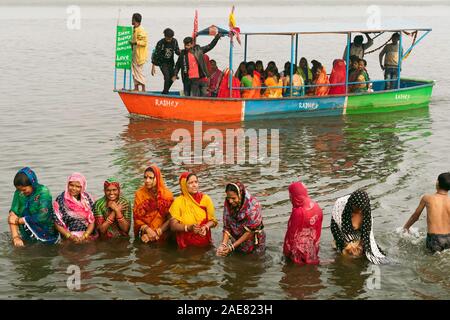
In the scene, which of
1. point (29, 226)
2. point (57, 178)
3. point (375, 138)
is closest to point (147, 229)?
point (29, 226)

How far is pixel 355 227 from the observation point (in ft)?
26.2

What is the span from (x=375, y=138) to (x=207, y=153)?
12.5ft

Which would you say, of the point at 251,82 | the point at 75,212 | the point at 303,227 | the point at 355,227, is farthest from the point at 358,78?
the point at 75,212

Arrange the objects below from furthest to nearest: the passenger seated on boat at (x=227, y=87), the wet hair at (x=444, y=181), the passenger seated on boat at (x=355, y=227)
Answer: the passenger seated on boat at (x=227, y=87) → the wet hair at (x=444, y=181) → the passenger seated on boat at (x=355, y=227)

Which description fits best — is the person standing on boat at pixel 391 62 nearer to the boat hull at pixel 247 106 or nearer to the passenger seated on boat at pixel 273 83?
the boat hull at pixel 247 106

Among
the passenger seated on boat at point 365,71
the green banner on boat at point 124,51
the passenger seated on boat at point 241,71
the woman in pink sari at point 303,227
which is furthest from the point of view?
the passenger seated on boat at point 365,71

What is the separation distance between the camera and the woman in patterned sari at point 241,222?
7.80 m

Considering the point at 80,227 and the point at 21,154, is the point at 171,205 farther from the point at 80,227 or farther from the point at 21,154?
the point at 21,154

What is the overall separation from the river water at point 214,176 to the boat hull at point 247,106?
0.23 m

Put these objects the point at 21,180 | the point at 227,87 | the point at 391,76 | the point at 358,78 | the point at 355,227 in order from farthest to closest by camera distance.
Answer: the point at 391,76 → the point at 358,78 → the point at 227,87 → the point at 21,180 → the point at 355,227

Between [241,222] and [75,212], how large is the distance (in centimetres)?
189

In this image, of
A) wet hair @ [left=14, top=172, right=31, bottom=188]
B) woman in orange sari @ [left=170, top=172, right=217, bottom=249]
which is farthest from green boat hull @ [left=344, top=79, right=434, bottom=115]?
wet hair @ [left=14, top=172, right=31, bottom=188]

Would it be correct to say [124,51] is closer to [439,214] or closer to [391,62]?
[391,62]

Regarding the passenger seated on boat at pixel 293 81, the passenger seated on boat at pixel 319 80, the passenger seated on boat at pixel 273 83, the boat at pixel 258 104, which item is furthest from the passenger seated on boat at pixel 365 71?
the passenger seated on boat at pixel 273 83
